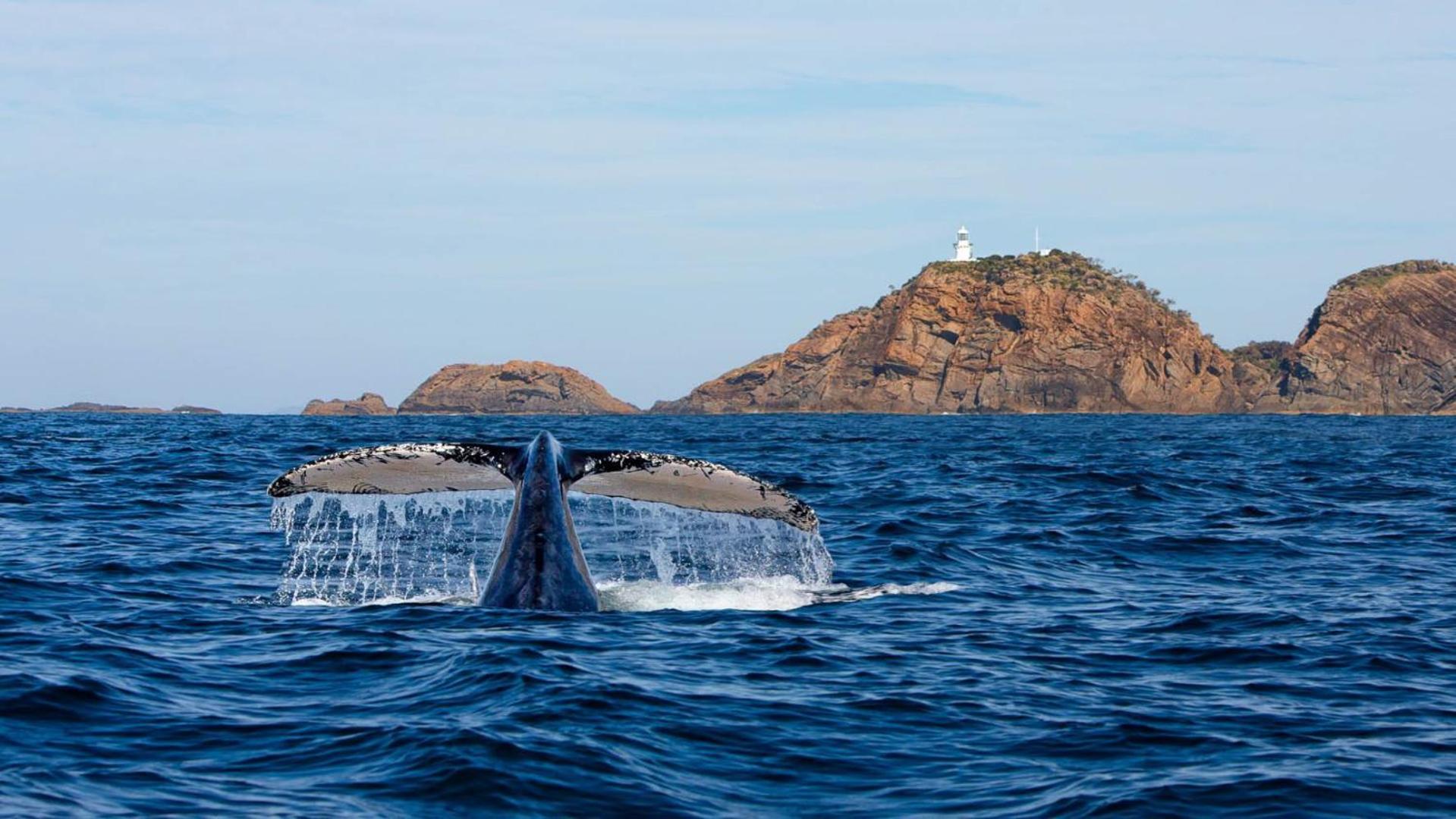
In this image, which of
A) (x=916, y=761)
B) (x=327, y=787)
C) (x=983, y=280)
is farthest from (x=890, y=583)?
(x=983, y=280)

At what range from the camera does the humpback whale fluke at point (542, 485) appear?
9648 millimetres

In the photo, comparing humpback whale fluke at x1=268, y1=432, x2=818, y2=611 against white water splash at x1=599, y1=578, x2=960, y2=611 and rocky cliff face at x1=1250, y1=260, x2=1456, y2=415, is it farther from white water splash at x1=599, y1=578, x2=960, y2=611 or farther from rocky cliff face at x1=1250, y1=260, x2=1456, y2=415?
rocky cliff face at x1=1250, y1=260, x2=1456, y2=415

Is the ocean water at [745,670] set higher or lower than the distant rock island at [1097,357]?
lower

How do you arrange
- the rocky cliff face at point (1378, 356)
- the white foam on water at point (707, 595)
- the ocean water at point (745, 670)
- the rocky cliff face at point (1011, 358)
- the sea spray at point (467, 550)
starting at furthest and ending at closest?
the rocky cliff face at point (1378, 356) < the rocky cliff face at point (1011, 358) < the sea spray at point (467, 550) < the white foam on water at point (707, 595) < the ocean water at point (745, 670)

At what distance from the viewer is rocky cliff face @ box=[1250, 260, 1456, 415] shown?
478ft

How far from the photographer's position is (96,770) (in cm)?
621

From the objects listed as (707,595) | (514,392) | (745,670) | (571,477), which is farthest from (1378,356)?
(745,670)

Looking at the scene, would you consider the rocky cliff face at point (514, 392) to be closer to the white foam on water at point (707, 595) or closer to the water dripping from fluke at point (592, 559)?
the water dripping from fluke at point (592, 559)

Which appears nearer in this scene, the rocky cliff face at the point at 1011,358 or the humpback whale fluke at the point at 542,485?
the humpback whale fluke at the point at 542,485

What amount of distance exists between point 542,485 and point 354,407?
167 metres

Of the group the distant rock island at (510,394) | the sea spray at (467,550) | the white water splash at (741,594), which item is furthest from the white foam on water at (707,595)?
the distant rock island at (510,394)

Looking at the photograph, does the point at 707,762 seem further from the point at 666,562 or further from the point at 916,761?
the point at 666,562

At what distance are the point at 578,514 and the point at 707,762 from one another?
13140mm

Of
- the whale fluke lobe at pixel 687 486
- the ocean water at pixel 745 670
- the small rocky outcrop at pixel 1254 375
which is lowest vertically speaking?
the ocean water at pixel 745 670
